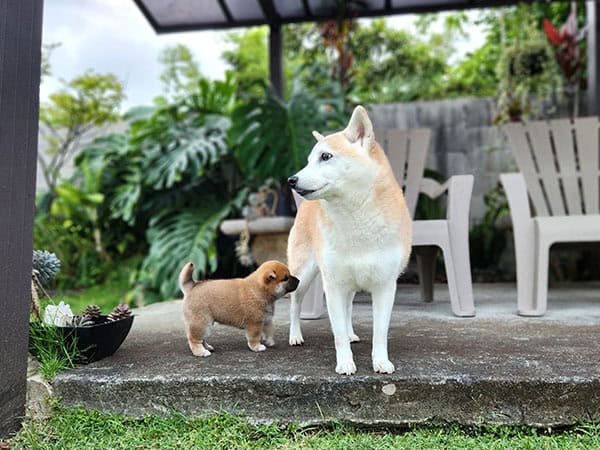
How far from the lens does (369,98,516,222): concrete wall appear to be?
613cm

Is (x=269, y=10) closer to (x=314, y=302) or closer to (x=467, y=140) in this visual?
(x=467, y=140)

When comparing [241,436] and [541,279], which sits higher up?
[541,279]

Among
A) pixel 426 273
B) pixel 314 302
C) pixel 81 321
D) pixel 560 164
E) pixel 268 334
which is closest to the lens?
pixel 81 321

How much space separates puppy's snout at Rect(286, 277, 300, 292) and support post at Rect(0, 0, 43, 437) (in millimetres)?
1016

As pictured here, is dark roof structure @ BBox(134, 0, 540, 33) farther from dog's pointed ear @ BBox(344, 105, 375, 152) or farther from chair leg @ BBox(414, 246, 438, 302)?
dog's pointed ear @ BBox(344, 105, 375, 152)

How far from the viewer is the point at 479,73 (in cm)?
983

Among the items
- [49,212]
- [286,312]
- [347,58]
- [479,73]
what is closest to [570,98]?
[347,58]

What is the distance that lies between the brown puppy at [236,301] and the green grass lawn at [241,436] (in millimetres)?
389

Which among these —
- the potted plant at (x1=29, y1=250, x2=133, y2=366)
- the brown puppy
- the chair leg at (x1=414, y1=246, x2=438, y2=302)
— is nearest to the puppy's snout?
the brown puppy

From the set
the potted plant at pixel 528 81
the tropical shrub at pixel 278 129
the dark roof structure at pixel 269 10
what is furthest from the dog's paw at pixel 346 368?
the potted plant at pixel 528 81

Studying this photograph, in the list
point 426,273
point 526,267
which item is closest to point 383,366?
point 526,267

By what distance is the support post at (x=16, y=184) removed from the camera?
1.88 m

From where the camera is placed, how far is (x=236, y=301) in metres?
2.16

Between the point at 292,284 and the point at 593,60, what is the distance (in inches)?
212
